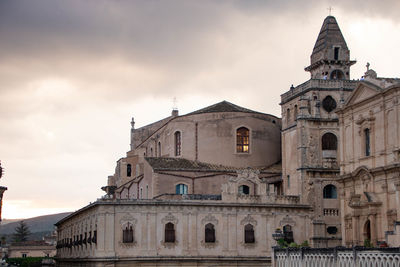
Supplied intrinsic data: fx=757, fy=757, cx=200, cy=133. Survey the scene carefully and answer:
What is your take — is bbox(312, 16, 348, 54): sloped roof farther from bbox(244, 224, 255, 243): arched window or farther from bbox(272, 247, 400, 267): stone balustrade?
bbox(272, 247, 400, 267): stone balustrade

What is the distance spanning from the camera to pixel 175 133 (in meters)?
66.6

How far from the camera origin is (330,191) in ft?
190

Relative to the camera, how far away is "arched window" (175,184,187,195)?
6000cm

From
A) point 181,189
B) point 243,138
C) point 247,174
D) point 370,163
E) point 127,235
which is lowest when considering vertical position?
point 127,235

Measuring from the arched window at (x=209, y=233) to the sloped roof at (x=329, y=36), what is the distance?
1742 centimetres

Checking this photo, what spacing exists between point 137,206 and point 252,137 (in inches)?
551

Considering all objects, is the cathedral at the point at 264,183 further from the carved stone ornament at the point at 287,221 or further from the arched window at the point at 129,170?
the arched window at the point at 129,170

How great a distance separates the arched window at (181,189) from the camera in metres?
60.0

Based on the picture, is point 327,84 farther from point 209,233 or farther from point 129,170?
point 129,170

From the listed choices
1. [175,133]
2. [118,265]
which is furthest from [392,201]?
[175,133]

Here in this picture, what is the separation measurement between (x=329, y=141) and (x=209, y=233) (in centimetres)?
1193

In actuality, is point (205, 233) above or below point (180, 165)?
below

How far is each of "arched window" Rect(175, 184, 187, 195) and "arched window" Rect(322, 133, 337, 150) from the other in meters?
11.4

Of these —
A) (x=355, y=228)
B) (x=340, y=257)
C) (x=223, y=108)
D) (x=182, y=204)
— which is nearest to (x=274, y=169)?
(x=223, y=108)
